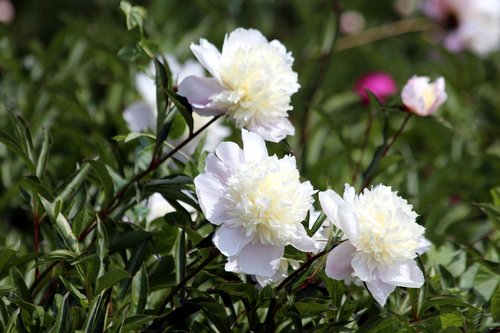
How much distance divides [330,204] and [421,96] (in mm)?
389

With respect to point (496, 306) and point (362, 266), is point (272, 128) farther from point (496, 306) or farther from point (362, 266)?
point (496, 306)

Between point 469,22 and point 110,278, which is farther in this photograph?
point 469,22

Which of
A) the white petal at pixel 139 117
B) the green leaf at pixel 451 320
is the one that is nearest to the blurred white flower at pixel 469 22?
the white petal at pixel 139 117

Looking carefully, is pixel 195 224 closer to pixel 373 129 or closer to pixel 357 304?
pixel 357 304

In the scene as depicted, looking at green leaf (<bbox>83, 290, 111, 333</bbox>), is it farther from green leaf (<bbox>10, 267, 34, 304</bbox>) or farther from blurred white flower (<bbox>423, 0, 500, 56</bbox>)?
blurred white flower (<bbox>423, 0, 500, 56</bbox>)

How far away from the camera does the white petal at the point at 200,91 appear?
3.49ft

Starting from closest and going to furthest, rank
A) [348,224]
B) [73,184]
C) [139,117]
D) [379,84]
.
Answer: [348,224], [73,184], [139,117], [379,84]

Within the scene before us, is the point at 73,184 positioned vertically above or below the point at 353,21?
below

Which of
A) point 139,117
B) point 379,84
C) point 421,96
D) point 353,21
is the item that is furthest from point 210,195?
point 353,21

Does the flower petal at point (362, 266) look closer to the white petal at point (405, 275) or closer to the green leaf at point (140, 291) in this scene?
the white petal at point (405, 275)

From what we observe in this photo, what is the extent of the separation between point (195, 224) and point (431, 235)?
1.37 ft

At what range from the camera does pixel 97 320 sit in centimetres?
95

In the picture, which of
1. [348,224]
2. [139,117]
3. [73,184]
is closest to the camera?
[348,224]

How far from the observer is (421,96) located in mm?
1251
